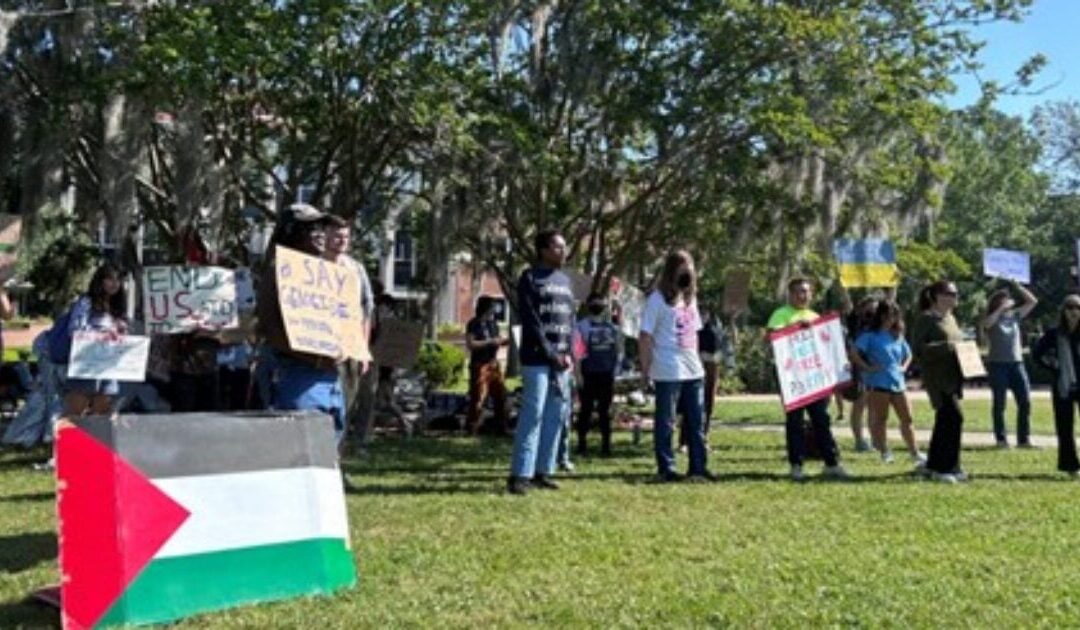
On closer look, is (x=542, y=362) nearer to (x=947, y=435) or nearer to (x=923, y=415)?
(x=947, y=435)

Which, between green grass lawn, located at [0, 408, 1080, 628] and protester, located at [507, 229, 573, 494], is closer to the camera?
green grass lawn, located at [0, 408, 1080, 628]

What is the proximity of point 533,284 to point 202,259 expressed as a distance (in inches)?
160

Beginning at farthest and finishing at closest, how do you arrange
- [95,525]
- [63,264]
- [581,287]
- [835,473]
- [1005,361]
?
[63,264] → [581,287] → [1005,361] → [835,473] → [95,525]

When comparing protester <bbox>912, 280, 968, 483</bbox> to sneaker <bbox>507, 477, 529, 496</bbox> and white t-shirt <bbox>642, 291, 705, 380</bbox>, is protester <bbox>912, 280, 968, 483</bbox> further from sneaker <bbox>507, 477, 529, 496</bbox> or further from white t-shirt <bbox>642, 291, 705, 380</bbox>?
sneaker <bbox>507, 477, 529, 496</bbox>

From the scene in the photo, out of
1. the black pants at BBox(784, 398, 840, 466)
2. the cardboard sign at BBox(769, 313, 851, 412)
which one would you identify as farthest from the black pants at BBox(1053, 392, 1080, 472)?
the black pants at BBox(784, 398, 840, 466)

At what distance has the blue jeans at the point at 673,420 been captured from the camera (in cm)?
929

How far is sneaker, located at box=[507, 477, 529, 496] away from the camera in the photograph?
334 inches

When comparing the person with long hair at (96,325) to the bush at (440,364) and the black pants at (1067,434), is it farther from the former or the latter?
the bush at (440,364)

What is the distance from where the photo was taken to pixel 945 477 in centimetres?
946

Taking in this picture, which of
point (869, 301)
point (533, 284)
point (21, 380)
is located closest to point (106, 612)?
Answer: point (533, 284)

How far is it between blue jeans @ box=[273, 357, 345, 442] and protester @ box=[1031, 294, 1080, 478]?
6.49 m

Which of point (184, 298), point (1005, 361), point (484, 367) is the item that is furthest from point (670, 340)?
point (1005, 361)

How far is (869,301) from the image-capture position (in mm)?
12086

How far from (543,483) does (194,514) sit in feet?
14.1
